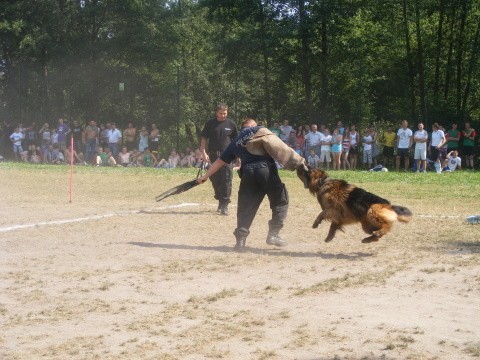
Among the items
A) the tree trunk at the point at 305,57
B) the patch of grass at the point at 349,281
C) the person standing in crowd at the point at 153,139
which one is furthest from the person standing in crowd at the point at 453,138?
the patch of grass at the point at 349,281

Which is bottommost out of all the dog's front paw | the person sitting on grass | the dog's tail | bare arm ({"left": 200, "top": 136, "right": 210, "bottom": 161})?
the dog's front paw

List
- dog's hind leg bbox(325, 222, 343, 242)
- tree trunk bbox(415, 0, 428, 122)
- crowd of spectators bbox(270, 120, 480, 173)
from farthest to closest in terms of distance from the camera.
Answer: tree trunk bbox(415, 0, 428, 122)
crowd of spectators bbox(270, 120, 480, 173)
dog's hind leg bbox(325, 222, 343, 242)

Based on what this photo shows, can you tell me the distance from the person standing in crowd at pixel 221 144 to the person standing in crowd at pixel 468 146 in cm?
1470

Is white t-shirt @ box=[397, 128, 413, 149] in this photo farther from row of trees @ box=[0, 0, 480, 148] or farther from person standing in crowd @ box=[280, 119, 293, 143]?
person standing in crowd @ box=[280, 119, 293, 143]

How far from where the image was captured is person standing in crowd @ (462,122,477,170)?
26656mm

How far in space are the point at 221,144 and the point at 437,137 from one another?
13142mm

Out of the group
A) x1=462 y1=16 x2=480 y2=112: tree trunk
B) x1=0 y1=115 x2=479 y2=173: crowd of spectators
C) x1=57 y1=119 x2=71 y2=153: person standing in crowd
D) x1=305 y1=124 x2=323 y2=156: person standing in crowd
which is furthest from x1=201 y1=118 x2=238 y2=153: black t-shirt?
x1=57 y1=119 x2=71 y2=153: person standing in crowd

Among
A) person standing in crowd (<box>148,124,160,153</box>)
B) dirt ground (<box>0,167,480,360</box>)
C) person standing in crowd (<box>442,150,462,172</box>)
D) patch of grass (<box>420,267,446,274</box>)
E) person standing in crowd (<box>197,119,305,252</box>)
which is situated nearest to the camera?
dirt ground (<box>0,167,480,360</box>)

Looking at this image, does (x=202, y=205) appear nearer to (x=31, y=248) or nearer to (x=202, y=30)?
(x=31, y=248)

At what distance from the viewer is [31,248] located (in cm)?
1017

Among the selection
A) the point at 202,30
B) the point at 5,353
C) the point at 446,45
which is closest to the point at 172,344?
the point at 5,353

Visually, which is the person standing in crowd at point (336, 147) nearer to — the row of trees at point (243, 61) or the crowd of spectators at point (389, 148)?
the crowd of spectators at point (389, 148)

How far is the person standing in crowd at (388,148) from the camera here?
1074 inches

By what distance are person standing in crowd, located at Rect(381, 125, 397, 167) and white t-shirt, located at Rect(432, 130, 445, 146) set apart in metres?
1.80
